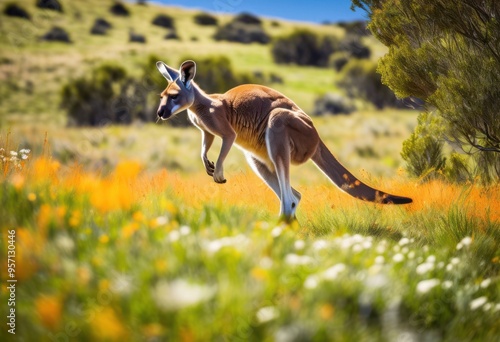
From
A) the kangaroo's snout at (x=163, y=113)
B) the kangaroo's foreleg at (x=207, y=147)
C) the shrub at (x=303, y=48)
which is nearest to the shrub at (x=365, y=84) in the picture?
the shrub at (x=303, y=48)

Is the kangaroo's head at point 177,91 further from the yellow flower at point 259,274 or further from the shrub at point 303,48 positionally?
the shrub at point 303,48

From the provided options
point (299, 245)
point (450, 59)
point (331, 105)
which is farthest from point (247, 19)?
point (299, 245)

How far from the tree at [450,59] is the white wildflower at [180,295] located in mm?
5462

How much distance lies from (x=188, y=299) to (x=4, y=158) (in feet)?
13.1

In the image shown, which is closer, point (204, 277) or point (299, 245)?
point (204, 277)

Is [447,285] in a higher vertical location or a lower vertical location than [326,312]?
A: lower

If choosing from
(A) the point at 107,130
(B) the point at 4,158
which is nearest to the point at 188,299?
(B) the point at 4,158

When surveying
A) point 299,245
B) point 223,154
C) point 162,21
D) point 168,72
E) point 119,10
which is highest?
point 168,72

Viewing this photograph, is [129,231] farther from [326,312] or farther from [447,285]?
[447,285]

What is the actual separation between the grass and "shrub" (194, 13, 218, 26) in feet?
186

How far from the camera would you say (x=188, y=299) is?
3215 mm

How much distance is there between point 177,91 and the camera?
634 centimetres

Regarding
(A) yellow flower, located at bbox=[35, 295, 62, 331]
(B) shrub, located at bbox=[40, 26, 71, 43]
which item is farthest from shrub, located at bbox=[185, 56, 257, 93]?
(A) yellow flower, located at bbox=[35, 295, 62, 331]

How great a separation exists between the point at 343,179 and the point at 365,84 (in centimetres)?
3758
